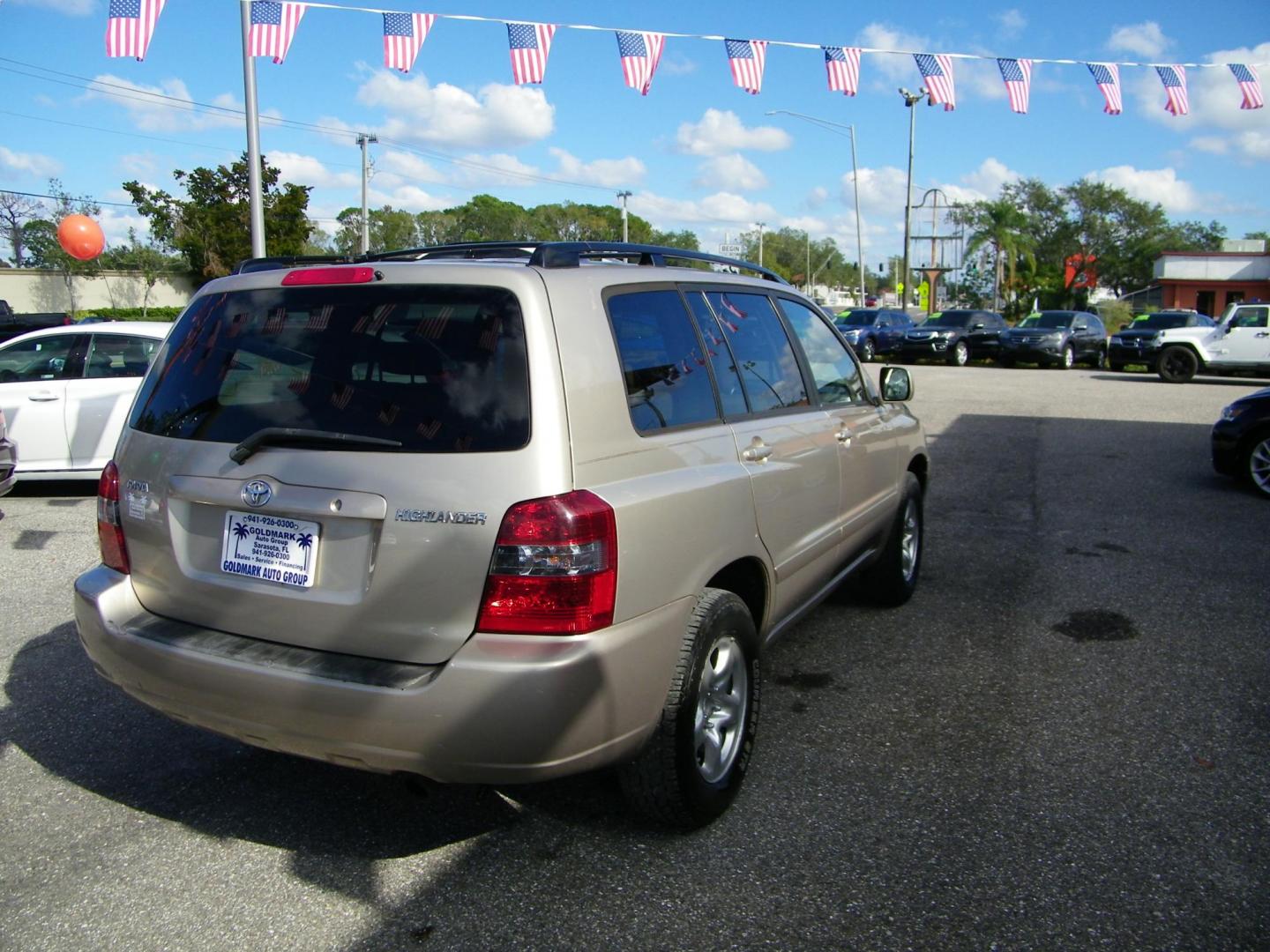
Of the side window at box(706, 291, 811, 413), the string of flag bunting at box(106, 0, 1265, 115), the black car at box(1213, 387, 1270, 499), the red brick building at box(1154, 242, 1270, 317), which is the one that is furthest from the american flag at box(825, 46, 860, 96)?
the red brick building at box(1154, 242, 1270, 317)

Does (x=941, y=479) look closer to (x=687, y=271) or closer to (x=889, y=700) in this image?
(x=889, y=700)

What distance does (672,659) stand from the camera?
2.86m

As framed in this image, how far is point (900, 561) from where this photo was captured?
17.6 feet

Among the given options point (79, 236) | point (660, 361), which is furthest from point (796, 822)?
point (79, 236)

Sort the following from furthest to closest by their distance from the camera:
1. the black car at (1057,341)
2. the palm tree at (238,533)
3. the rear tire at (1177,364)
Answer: the black car at (1057,341) → the rear tire at (1177,364) → the palm tree at (238,533)

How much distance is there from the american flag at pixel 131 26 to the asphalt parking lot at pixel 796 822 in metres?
7.16

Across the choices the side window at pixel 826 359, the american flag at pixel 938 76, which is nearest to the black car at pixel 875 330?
the american flag at pixel 938 76

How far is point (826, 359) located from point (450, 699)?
2720 millimetres

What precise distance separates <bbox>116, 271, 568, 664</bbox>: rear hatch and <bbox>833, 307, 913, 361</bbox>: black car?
26106mm

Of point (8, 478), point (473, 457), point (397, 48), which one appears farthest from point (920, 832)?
point (397, 48)

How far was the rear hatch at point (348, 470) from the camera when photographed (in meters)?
2.54

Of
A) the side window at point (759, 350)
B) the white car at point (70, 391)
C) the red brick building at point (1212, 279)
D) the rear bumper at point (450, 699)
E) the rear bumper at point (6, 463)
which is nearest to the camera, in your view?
the rear bumper at point (450, 699)

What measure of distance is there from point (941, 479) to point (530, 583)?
8.05m

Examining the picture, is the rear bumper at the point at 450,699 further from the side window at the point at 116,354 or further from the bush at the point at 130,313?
the bush at the point at 130,313
